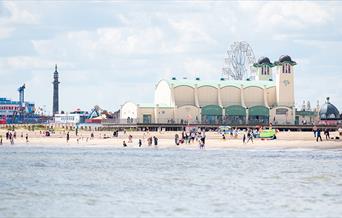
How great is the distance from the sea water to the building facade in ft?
245

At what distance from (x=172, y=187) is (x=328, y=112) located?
114m

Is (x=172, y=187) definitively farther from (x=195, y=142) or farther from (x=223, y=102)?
(x=223, y=102)

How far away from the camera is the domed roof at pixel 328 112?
159m

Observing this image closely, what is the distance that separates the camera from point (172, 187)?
4916cm

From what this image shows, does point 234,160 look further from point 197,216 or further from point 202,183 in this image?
point 197,216

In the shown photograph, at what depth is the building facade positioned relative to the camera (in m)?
152

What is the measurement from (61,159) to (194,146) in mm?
25080

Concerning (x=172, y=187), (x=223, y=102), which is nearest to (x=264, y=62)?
(x=223, y=102)

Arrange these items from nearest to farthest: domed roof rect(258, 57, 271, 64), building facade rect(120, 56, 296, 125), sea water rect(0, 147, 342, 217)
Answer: sea water rect(0, 147, 342, 217), building facade rect(120, 56, 296, 125), domed roof rect(258, 57, 271, 64)

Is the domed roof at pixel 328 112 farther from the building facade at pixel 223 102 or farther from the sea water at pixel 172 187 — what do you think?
the sea water at pixel 172 187

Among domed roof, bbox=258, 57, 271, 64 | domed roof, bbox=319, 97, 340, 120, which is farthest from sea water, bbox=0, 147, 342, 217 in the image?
domed roof, bbox=258, 57, 271, 64

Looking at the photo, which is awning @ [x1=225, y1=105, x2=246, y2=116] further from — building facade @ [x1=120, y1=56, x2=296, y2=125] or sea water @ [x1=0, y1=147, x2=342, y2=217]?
sea water @ [x1=0, y1=147, x2=342, y2=217]

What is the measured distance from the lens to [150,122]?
150500 mm

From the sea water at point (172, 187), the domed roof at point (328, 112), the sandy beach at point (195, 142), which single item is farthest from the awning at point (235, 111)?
the sea water at point (172, 187)
